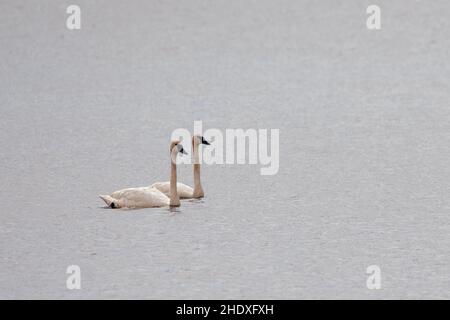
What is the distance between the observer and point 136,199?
18.6 meters

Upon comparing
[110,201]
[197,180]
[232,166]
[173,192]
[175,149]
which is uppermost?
[175,149]

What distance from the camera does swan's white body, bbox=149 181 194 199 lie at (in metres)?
19.4

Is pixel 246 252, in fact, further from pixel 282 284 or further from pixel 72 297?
pixel 72 297

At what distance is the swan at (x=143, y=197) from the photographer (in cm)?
1859

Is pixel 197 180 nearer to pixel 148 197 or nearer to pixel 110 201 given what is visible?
pixel 148 197

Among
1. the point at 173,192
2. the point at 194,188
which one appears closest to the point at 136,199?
the point at 173,192

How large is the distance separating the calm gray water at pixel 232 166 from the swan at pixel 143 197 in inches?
5.2

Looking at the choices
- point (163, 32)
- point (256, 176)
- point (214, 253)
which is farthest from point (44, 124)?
point (163, 32)

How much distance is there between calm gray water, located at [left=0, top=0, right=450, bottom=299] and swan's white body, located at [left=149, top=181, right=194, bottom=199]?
291 millimetres

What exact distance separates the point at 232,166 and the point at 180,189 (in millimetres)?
2638

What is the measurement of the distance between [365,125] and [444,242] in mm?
9702

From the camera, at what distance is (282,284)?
15.2 m

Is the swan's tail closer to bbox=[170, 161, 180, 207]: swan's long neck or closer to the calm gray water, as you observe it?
the calm gray water

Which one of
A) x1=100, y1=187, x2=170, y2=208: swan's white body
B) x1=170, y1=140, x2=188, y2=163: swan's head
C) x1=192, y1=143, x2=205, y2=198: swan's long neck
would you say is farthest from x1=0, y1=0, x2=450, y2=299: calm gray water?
x1=170, y1=140, x2=188, y2=163: swan's head
